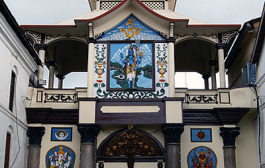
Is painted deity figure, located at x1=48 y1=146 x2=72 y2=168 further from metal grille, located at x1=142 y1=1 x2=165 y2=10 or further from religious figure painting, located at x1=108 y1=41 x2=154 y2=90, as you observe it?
metal grille, located at x1=142 y1=1 x2=165 y2=10

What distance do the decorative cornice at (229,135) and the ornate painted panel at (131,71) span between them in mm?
3392

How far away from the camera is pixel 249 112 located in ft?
68.1

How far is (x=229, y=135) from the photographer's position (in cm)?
2056

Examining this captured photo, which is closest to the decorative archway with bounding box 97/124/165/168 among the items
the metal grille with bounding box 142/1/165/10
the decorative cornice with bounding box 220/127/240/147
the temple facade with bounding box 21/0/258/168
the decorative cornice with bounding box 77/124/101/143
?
the temple facade with bounding box 21/0/258/168

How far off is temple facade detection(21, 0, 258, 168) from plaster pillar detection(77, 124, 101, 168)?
1.8 inches

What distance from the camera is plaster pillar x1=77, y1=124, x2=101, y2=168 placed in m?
19.8

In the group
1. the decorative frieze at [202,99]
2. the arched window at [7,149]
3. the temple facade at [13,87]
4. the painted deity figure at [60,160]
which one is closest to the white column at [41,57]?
the temple facade at [13,87]

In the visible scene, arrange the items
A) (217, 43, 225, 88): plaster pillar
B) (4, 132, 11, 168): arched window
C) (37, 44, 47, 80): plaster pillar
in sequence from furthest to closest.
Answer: (37, 44, 47, 80): plaster pillar → (217, 43, 225, 88): plaster pillar → (4, 132, 11, 168): arched window

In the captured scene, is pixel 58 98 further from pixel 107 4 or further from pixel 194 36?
pixel 194 36

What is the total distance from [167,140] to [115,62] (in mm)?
4752

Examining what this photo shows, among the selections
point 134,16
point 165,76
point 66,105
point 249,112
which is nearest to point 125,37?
point 134,16

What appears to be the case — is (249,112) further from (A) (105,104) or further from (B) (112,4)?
(B) (112,4)

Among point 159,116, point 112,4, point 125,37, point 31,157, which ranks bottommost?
point 31,157

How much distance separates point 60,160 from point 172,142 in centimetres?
547
